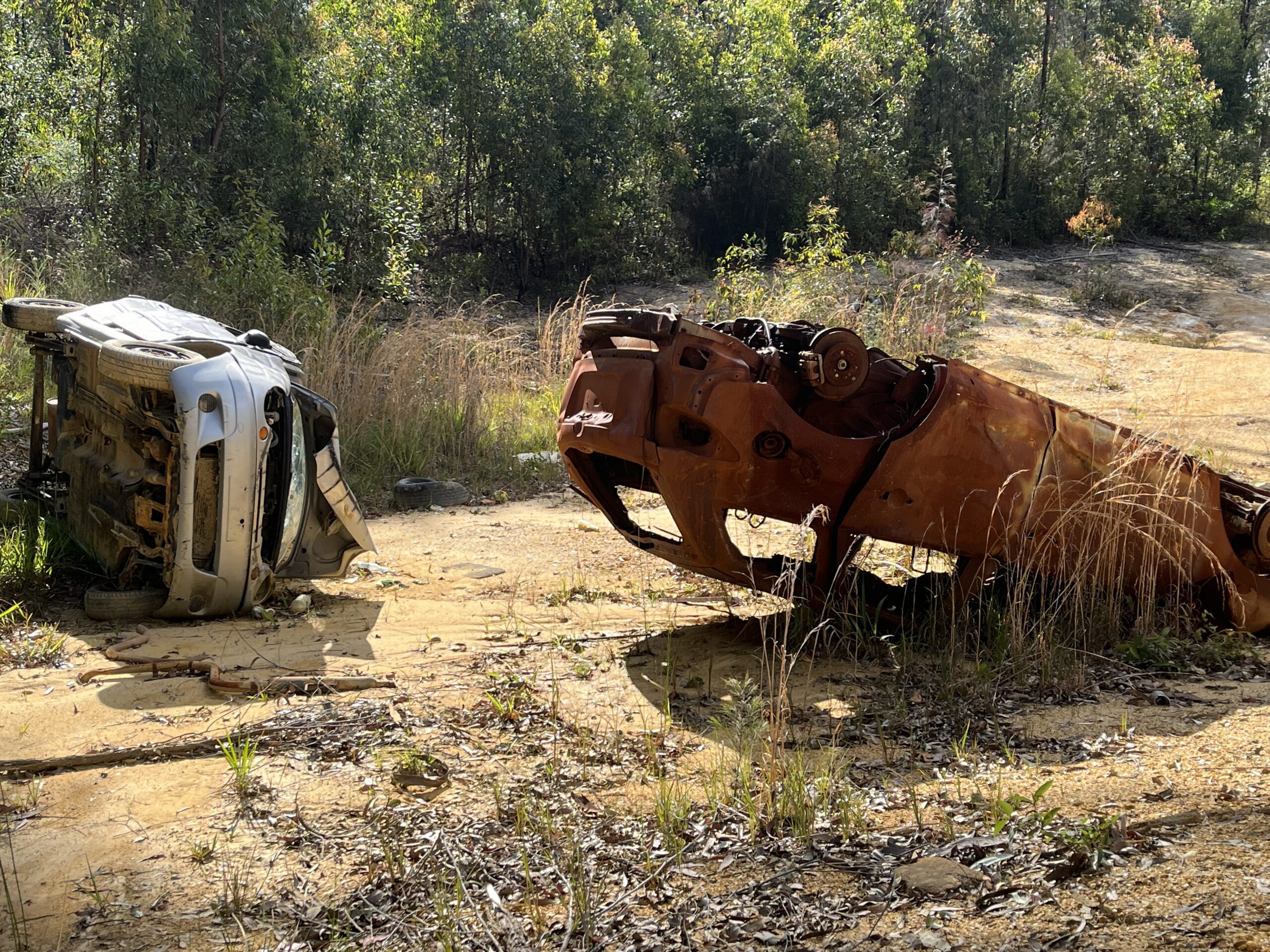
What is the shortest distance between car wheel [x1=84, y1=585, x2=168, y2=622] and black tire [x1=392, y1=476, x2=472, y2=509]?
3.20 m

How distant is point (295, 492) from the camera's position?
17.0 ft

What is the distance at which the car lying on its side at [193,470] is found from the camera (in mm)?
4781

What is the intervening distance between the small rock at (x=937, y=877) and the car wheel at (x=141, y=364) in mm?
3717

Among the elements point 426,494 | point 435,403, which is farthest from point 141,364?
point 435,403

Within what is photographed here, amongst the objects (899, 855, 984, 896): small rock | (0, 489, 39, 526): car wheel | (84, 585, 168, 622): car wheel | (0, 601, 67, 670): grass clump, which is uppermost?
(899, 855, 984, 896): small rock

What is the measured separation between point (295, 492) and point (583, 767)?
92.8 inches

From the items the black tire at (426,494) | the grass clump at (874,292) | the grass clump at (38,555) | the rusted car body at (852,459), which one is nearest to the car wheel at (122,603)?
the grass clump at (38,555)

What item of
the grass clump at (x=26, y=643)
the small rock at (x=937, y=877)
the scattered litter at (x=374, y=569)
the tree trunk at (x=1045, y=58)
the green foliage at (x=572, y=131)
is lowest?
the scattered litter at (x=374, y=569)

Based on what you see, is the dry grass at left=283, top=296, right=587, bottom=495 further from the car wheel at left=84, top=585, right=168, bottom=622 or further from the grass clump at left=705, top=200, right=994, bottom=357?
the car wheel at left=84, top=585, right=168, bottom=622

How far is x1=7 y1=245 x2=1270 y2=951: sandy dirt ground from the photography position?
2.61 m

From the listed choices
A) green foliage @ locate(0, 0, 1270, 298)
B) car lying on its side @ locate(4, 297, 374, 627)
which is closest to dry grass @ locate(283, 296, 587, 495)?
green foliage @ locate(0, 0, 1270, 298)

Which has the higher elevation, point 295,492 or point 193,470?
point 193,470

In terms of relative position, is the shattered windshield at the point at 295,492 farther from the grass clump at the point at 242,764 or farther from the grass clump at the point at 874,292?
the grass clump at the point at 874,292

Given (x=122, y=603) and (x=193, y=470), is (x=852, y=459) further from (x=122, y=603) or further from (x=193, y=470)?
(x=122, y=603)
